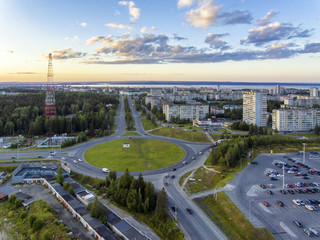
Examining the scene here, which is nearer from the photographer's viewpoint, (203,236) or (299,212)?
(203,236)

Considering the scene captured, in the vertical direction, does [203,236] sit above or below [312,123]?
below

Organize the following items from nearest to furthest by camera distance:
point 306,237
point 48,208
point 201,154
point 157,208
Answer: point 306,237 → point 157,208 → point 48,208 → point 201,154

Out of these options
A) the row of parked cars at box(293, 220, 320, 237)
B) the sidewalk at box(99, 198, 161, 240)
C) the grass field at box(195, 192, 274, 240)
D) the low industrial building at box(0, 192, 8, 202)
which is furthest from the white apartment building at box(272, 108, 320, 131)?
the low industrial building at box(0, 192, 8, 202)

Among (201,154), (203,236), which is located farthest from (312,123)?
(203,236)

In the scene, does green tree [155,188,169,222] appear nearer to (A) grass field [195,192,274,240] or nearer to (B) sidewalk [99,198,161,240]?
(B) sidewalk [99,198,161,240]

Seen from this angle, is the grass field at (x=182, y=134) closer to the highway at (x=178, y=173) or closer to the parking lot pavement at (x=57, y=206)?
the highway at (x=178, y=173)

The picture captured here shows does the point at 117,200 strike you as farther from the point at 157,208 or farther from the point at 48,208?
the point at 48,208
